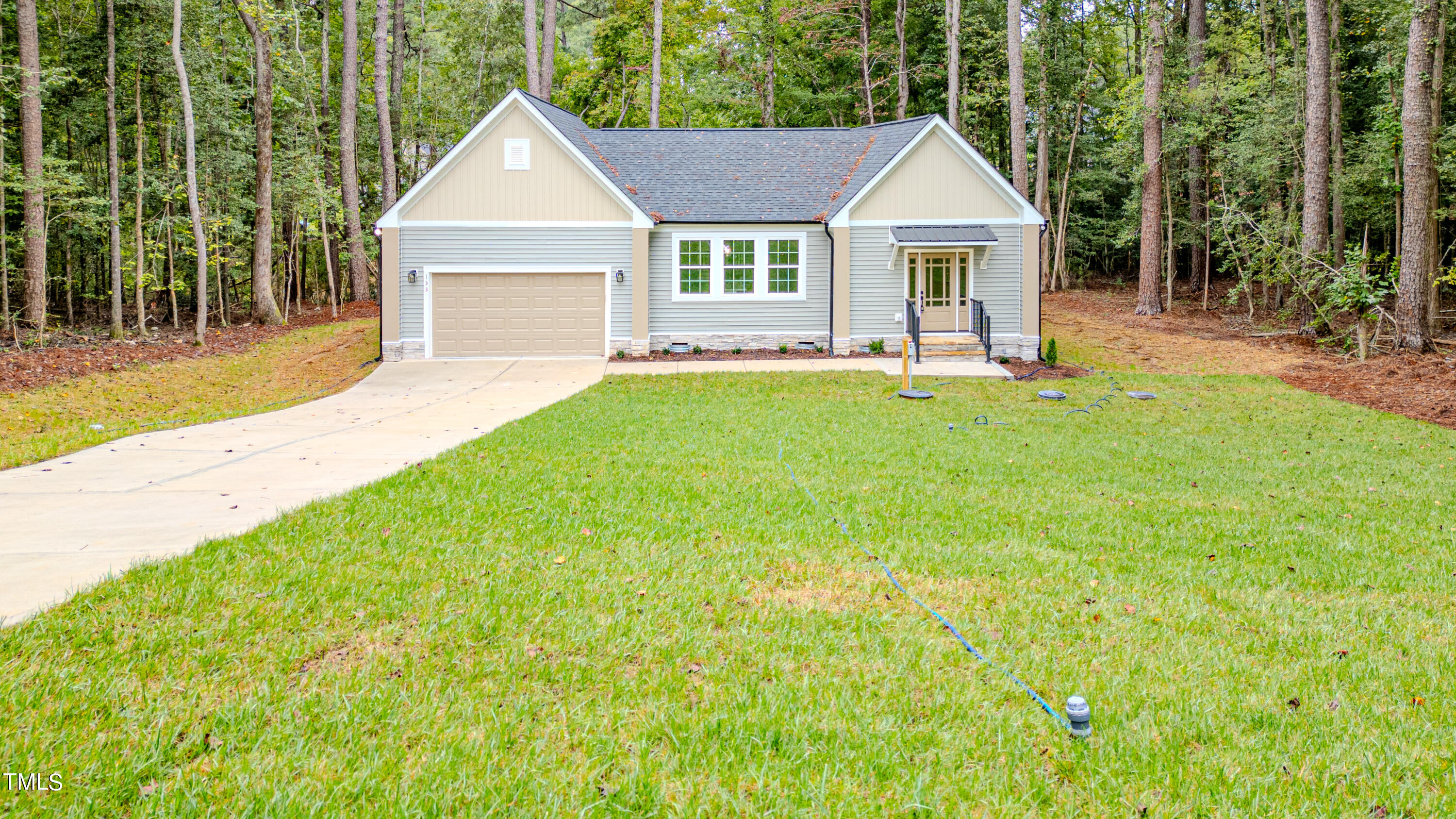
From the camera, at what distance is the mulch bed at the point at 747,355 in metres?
18.1

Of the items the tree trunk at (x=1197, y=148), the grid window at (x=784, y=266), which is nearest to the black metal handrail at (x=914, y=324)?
the grid window at (x=784, y=266)

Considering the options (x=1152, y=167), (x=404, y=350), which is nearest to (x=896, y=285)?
(x=1152, y=167)

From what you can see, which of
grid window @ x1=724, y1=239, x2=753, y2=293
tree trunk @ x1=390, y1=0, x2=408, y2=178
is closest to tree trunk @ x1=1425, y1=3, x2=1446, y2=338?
grid window @ x1=724, y1=239, x2=753, y2=293

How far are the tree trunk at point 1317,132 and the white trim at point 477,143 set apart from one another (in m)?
14.7

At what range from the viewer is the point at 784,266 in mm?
18734

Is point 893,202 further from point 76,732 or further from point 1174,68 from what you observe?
point 76,732

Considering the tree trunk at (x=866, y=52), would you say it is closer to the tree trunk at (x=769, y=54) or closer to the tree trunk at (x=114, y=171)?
the tree trunk at (x=769, y=54)

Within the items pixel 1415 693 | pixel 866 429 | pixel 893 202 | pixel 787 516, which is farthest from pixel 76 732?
pixel 893 202

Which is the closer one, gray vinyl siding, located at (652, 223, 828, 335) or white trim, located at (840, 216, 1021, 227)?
white trim, located at (840, 216, 1021, 227)

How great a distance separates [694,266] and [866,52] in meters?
15.4

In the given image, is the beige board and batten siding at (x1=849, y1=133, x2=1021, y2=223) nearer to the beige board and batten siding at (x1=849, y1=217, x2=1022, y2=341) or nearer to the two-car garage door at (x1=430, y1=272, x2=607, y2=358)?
the beige board and batten siding at (x1=849, y1=217, x2=1022, y2=341)

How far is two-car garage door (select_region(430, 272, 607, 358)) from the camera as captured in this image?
18.1m

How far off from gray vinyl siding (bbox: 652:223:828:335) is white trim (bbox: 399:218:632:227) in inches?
56.9

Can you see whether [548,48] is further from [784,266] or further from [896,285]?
[896,285]
